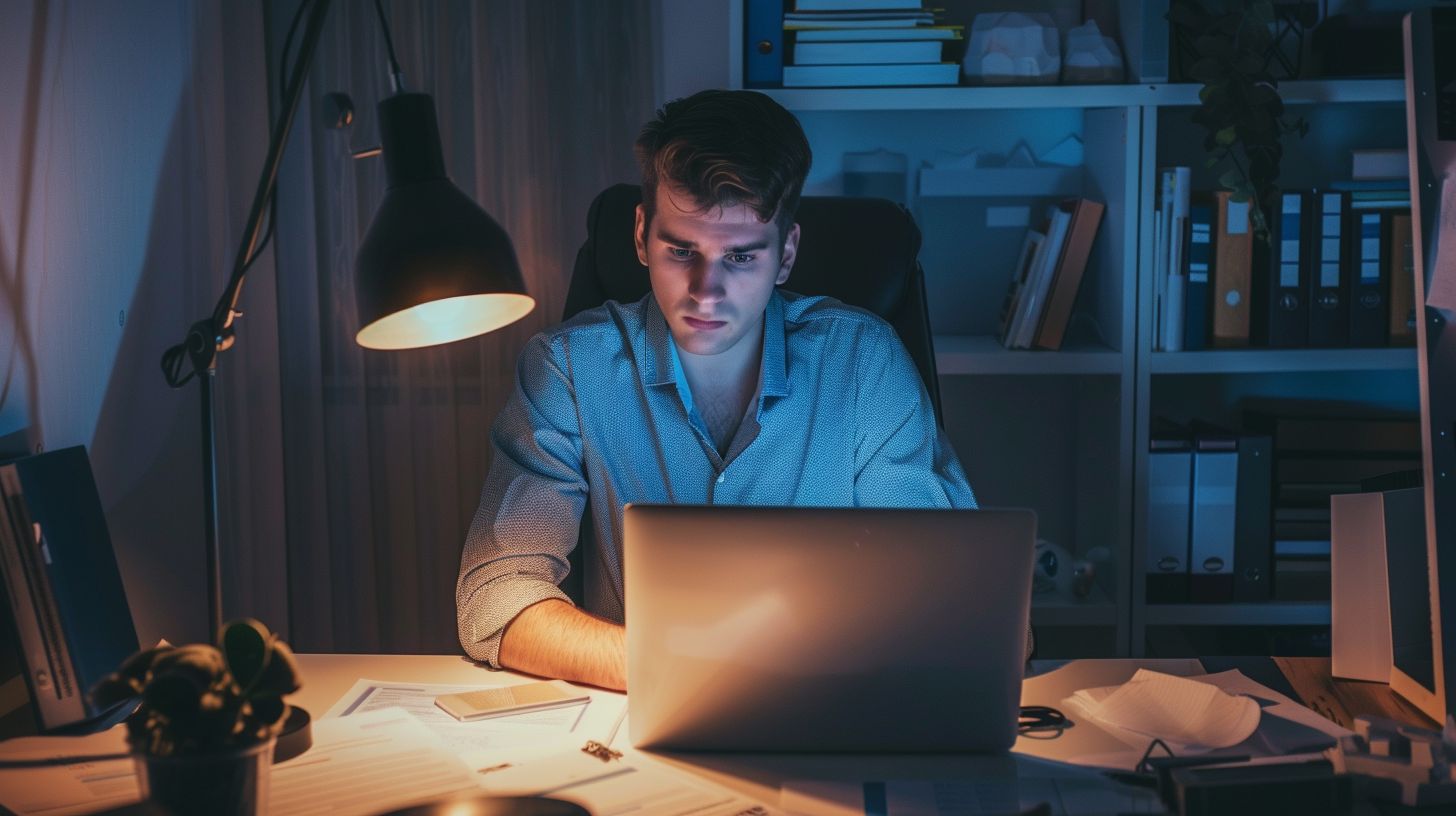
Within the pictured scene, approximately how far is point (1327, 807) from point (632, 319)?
1.00m

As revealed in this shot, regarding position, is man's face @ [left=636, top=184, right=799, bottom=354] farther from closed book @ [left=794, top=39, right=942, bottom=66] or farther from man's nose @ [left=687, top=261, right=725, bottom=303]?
closed book @ [left=794, top=39, right=942, bottom=66]

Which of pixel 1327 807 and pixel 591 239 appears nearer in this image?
pixel 1327 807

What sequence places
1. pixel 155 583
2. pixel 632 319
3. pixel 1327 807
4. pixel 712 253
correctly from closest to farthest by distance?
pixel 1327 807 < pixel 712 253 < pixel 632 319 < pixel 155 583

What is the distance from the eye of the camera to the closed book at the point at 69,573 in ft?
3.93

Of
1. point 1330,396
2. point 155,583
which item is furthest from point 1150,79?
point 155,583

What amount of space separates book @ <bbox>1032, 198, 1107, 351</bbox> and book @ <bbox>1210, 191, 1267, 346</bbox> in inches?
7.9

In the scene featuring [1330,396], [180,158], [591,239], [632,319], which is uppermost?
[180,158]

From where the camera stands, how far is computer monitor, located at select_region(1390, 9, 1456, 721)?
1.27 metres

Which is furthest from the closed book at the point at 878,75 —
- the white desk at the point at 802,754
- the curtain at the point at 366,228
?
the white desk at the point at 802,754

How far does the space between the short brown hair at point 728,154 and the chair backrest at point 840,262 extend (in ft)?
0.46

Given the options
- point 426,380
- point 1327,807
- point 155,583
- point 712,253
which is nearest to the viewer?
point 1327,807

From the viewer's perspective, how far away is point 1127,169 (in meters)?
2.13

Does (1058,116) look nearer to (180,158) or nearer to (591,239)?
(591,239)

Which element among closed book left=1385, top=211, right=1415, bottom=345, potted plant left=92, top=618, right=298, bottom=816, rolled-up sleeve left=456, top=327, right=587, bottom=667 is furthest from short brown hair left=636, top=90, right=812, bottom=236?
closed book left=1385, top=211, right=1415, bottom=345
